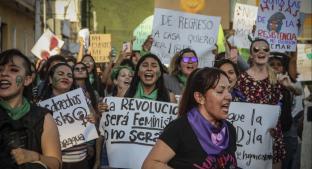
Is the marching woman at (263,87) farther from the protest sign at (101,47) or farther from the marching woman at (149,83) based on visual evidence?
the protest sign at (101,47)

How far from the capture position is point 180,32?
9.09m

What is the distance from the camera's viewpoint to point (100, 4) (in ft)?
142

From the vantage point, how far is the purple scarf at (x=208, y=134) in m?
3.90

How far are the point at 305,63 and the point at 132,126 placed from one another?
7272 millimetres

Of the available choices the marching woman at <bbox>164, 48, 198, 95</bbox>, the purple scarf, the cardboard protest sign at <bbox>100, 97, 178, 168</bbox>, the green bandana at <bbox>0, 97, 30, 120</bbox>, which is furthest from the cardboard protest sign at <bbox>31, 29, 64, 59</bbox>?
the purple scarf

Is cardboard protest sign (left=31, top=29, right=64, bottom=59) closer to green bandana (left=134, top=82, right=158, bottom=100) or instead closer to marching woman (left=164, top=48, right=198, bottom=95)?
marching woman (left=164, top=48, right=198, bottom=95)

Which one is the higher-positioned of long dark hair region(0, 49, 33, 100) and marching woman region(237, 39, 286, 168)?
long dark hair region(0, 49, 33, 100)

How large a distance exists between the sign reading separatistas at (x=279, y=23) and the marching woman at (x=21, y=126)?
5310mm

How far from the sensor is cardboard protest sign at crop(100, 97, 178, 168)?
253 inches

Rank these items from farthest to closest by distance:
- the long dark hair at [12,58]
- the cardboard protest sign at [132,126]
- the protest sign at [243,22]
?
1. the protest sign at [243,22]
2. the cardboard protest sign at [132,126]
3. the long dark hair at [12,58]

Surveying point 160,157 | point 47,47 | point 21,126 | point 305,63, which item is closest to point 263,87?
point 160,157

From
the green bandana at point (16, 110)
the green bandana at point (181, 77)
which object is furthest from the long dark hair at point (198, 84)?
the green bandana at point (181, 77)

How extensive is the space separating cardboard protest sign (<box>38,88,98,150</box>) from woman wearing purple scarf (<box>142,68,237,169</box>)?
113 inches

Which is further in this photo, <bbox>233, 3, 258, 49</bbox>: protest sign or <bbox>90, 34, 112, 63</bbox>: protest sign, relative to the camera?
<bbox>90, 34, 112, 63</bbox>: protest sign
